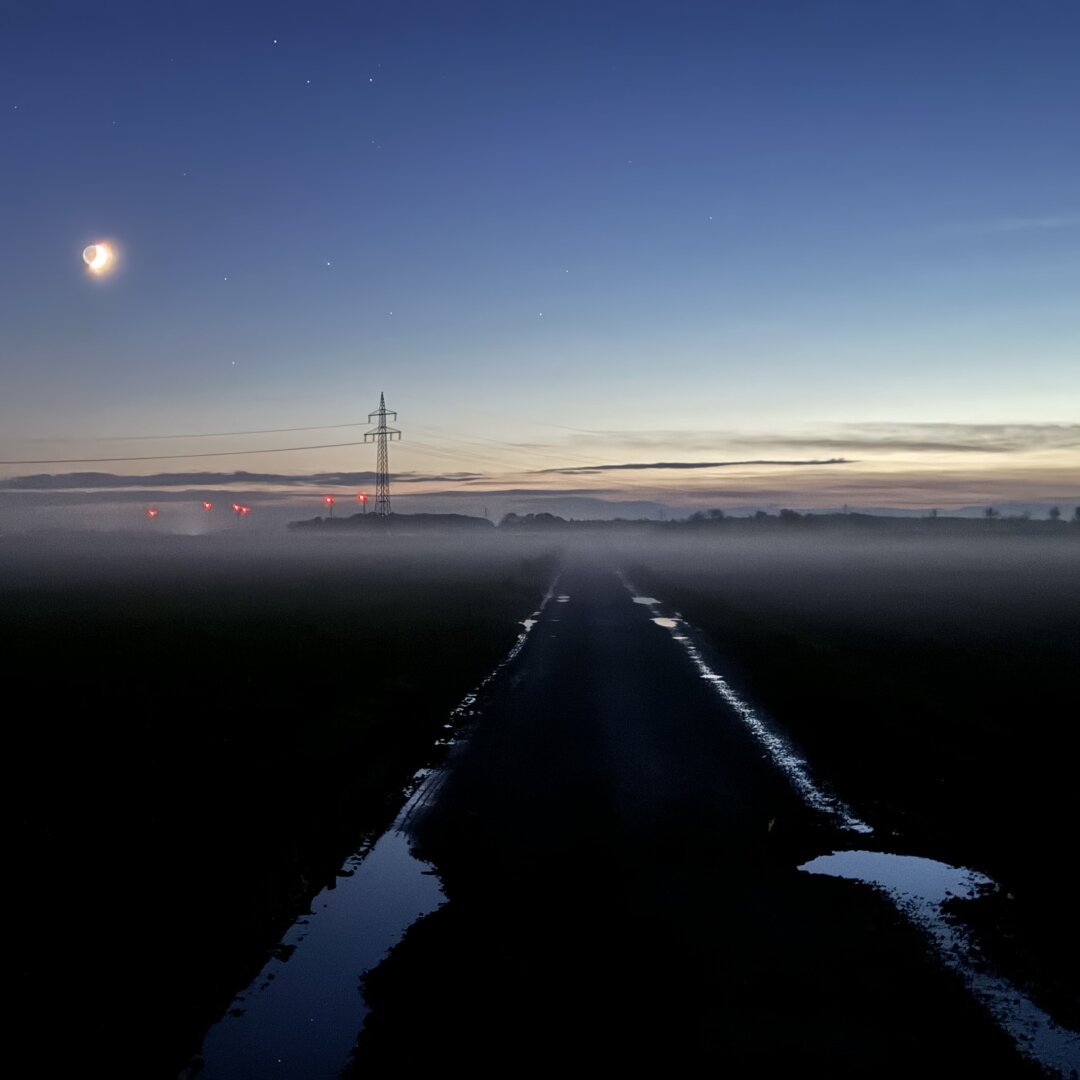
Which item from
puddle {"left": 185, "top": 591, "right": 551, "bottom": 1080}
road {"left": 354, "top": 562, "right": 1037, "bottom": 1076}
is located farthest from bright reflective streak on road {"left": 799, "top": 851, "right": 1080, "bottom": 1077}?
puddle {"left": 185, "top": 591, "right": 551, "bottom": 1080}

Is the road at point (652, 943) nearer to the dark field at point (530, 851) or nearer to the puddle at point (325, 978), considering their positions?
the dark field at point (530, 851)

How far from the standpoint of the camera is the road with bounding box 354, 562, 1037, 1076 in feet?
17.3

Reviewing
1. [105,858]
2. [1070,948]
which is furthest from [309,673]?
[1070,948]

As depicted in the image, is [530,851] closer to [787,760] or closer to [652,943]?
[652,943]

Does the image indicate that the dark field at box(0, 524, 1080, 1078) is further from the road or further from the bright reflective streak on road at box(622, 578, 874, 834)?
the bright reflective streak on road at box(622, 578, 874, 834)

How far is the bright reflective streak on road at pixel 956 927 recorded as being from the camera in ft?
17.5

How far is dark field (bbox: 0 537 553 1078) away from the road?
110cm

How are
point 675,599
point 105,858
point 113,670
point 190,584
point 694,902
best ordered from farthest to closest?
1. point 190,584
2. point 675,599
3. point 113,670
4. point 105,858
5. point 694,902

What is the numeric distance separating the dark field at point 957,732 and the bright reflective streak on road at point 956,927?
158mm

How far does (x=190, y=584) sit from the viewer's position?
214 feet

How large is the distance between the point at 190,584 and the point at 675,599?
33.6m

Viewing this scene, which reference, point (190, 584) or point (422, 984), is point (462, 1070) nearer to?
point (422, 984)

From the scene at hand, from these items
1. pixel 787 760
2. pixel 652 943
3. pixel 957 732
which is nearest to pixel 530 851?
pixel 652 943

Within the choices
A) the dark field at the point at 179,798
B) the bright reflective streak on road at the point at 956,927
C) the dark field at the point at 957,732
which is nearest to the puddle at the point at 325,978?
the dark field at the point at 179,798
